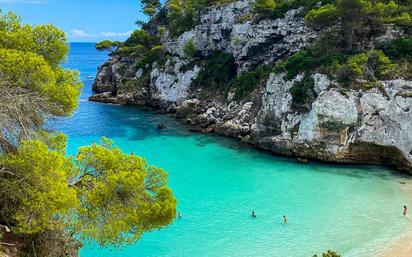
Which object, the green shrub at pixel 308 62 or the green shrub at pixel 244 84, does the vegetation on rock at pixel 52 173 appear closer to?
the green shrub at pixel 308 62

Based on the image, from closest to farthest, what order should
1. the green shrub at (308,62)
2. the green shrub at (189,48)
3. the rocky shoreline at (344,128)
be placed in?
the rocky shoreline at (344,128), the green shrub at (308,62), the green shrub at (189,48)

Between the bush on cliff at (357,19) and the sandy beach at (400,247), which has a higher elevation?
the bush on cliff at (357,19)

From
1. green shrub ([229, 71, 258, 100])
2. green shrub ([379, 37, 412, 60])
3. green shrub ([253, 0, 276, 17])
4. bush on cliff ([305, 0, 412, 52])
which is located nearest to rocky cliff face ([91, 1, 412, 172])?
green shrub ([229, 71, 258, 100])

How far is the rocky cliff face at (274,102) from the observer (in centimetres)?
3416

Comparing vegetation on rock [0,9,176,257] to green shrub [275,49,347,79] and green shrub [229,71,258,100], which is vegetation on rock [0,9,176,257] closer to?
green shrub [275,49,347,79]

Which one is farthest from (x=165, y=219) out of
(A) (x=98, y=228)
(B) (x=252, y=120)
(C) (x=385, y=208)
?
(B) (x=252, y=120)

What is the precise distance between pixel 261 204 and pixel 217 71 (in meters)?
32.2

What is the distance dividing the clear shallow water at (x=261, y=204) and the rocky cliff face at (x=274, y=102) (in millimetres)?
1930

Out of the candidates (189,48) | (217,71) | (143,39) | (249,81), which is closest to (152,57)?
(143,39)

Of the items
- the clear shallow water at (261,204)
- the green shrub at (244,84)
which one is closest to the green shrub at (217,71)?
the green shrub at (244,84)

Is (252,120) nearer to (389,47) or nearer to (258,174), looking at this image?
(258,174)

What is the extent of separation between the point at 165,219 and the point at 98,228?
8.07ft

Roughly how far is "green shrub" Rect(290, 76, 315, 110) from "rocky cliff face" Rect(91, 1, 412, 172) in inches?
18.2

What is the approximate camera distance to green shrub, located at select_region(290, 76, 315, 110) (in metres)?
37.7
